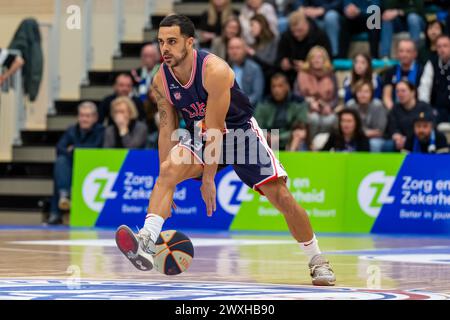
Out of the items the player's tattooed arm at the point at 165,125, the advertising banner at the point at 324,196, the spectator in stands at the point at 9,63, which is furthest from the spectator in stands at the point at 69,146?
the player's tattooed arm at the point at 165,125

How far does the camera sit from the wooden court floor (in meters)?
6.82

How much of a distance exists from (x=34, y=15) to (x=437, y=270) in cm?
1405

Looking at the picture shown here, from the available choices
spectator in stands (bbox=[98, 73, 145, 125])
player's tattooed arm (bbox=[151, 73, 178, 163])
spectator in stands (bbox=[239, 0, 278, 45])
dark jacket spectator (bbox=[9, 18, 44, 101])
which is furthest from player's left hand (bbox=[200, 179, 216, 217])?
dark jacket spectator (bbox=[9, 18, 44, 101])

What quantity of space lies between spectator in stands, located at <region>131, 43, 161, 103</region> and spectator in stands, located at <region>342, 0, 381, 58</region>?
127 inches

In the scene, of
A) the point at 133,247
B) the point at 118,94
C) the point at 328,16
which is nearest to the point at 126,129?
the point at 118,94

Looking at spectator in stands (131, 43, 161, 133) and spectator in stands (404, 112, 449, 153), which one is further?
spectator in stands (131, 43, 161, 133)

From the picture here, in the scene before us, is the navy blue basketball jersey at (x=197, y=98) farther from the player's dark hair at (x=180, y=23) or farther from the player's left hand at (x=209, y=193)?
the player's left hand at (x=209, y=193)

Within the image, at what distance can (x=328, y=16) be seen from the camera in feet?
61.1

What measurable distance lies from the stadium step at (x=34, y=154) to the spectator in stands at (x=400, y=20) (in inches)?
237

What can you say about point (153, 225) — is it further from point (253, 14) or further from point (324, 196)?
point (253, 14)

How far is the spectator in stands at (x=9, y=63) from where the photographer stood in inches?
741

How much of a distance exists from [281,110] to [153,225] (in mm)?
9675

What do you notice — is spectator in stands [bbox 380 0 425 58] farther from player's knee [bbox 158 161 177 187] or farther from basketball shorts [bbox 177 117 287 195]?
player's knee [bbox 158 161 177 187]

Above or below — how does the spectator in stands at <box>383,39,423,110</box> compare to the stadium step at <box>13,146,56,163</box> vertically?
above
